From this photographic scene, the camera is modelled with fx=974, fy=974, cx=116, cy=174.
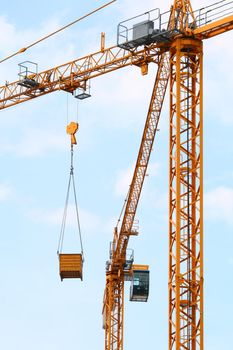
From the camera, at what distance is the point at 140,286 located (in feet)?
311

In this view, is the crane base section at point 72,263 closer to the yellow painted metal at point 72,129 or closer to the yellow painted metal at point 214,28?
the yellow painted metal at point 72,129

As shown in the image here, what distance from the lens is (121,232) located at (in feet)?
311

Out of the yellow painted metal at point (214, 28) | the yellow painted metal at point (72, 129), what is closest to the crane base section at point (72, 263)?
the yellow painted metal at point (72, 129)

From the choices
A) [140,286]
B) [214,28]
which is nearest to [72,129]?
[214,28]

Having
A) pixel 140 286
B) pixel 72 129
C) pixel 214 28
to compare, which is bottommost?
pixel 140 286

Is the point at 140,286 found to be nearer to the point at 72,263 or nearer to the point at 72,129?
the point at 72,129

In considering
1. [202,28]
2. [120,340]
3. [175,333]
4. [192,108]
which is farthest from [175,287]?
[120,340]

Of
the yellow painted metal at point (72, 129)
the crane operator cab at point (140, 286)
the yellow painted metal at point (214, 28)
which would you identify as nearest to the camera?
the yellow painted metal at point (214, 28)

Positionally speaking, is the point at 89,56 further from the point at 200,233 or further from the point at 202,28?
the point at 200,233

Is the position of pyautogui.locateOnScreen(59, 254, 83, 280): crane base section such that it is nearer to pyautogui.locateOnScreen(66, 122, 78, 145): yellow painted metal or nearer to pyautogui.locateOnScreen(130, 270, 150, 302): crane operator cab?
pyautogui.locateOnScreen(66, 122, 78, 145): yellow painted metal

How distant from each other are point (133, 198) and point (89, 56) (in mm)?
24877

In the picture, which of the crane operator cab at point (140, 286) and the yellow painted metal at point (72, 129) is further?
the crane operator cab at point (140, 286)

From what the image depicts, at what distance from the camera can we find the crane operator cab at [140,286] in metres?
94.5

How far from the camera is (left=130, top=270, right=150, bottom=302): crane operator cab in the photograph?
9450cm
